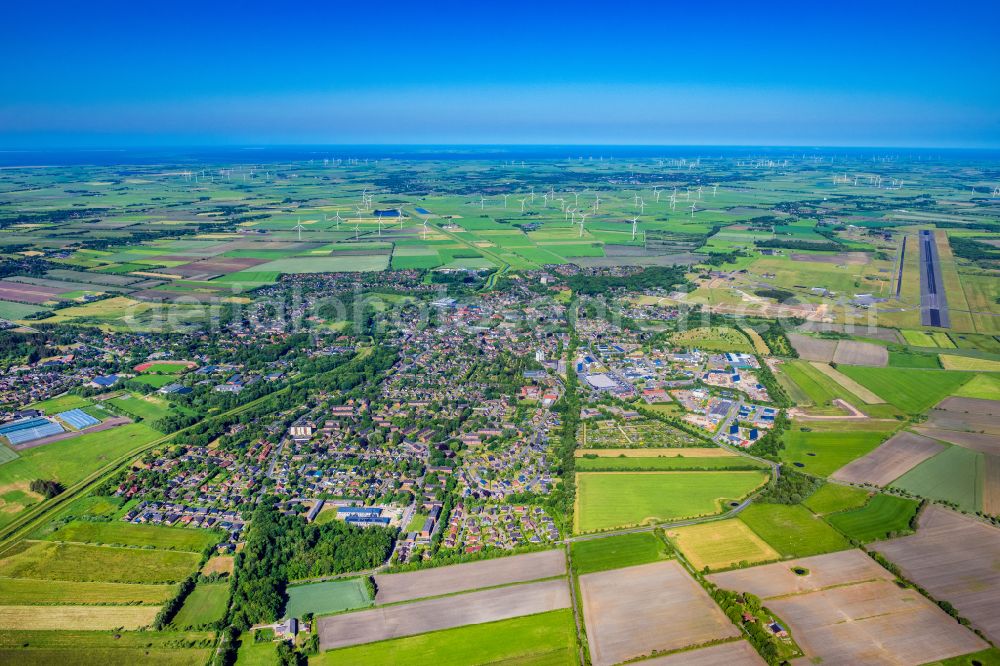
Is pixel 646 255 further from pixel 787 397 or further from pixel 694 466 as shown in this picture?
pixel 694 466

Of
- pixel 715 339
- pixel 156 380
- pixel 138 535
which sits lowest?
pixel 138 535

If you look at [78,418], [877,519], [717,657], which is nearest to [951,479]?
[877,519]

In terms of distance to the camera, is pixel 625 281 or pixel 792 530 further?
pixel 625 281

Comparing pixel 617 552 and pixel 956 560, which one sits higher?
pixel 956 560

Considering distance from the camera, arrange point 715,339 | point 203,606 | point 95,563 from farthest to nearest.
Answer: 1. point 715,339
2. point 95,563
3. point 203,606

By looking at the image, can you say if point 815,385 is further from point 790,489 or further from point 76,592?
point 76,592

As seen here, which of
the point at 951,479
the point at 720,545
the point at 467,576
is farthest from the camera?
the point at 951,479

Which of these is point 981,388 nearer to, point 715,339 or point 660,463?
point 715,339
